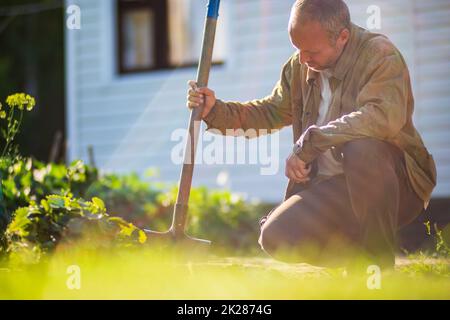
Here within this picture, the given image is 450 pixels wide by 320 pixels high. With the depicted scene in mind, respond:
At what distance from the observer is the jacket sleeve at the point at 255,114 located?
3641 millimetres

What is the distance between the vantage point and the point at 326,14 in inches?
128

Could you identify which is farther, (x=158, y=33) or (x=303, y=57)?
(x=158, y=33)

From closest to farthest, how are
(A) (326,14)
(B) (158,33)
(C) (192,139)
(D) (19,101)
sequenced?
(A) (326,14)
(D) (19,101)
(C) (192,139)
(B) (158,33)

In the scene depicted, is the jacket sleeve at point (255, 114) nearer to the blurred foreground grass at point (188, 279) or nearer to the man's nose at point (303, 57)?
the man's nose at point (303, 57)

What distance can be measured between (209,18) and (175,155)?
555 centimetres

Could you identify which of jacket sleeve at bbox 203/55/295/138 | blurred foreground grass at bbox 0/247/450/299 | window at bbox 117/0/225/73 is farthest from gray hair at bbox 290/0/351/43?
window at bbox 117/0/225/73

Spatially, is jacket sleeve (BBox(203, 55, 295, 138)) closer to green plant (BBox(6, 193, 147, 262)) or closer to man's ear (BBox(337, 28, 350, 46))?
man's ear (BBox(337, 28, 350, 46))

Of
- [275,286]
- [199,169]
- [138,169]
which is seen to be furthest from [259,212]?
[275,286]

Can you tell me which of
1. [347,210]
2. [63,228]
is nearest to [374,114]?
[347,210]

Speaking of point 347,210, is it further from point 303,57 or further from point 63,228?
point 63,228

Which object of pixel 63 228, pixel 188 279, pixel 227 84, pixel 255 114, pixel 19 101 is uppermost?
pixel 19 101

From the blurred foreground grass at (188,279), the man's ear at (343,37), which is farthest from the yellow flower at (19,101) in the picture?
the man's ear at (343,37)

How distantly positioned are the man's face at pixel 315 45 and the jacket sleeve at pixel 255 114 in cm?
32

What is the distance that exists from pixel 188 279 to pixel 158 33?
681cm
